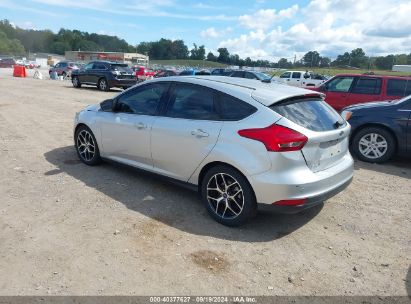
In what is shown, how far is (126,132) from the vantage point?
5.38 m

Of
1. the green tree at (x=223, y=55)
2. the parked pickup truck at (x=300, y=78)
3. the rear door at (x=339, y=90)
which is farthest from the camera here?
the green tree at (x=223, y=55)

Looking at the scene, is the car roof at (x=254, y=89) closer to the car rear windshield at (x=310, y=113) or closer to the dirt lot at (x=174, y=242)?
the car rear windshield at (x=310, y=113)

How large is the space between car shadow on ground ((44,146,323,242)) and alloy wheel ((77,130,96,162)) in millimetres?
177

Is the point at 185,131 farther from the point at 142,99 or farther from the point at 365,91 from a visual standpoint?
the point at 365,91

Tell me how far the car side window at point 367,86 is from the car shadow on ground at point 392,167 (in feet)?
12.0

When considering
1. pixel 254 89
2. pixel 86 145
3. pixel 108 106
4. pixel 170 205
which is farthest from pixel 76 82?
pixel 254 89

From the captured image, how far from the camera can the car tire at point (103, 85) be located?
20828 mm

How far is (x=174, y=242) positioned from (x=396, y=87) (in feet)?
29.7

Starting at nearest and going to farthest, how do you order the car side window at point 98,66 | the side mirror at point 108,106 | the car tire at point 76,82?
the side mirror at point 108,106
the car side window at point 98,66
the car tire at point 76,82

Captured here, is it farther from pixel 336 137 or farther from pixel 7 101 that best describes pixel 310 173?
pixel 7 101

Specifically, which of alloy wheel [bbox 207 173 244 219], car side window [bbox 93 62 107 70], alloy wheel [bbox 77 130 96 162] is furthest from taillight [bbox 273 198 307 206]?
car side window [bbox 93 62 107 70]

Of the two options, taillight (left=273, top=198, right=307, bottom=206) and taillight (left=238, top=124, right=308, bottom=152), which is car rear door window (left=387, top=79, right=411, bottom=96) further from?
taillight (left=273, top=198, right=307, bottom=206)

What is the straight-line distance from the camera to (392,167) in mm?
7051

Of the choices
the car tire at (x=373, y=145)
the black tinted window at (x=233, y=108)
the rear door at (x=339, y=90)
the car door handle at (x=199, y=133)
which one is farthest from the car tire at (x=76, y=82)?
the black tinted window at (x=233, y=108)
